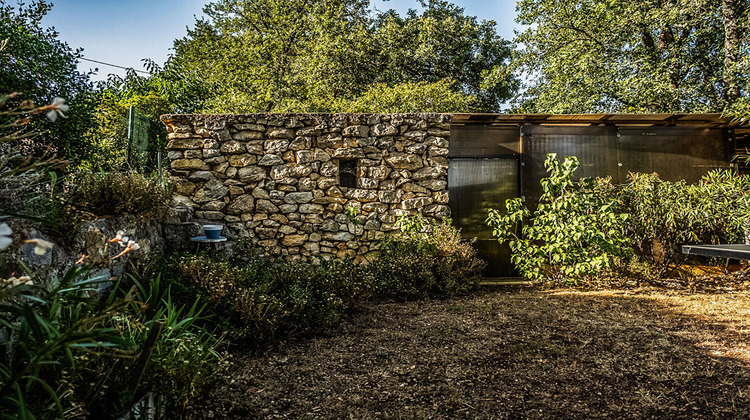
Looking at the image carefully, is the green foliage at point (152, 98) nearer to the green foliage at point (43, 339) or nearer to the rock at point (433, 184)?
the rock at point (433, 184)

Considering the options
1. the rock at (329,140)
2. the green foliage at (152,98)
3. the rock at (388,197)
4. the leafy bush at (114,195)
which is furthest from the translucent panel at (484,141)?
the green foliage at (152,98)

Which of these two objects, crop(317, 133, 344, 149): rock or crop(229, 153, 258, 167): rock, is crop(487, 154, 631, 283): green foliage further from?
crop(229, 153, 258, 167): rock

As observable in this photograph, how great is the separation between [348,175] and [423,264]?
1670 mm

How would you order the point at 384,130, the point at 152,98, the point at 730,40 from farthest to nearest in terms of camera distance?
the point at 152,98 → the point at 730,40 → the point at 384,130

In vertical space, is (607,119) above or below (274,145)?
above

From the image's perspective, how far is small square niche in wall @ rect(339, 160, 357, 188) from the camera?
5.58 metres

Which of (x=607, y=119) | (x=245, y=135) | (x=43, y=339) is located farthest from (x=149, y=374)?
(x=607, y=119)

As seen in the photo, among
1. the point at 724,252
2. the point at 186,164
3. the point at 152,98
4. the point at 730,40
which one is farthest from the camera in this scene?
Result: the point at 152,98

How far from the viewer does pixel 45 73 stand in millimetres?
4422

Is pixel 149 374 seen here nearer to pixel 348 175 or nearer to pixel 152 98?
pixel 348 175

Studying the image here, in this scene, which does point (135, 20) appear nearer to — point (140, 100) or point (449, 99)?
point (140, 100)

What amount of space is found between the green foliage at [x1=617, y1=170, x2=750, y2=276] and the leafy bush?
527cm

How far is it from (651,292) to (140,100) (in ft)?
29.7

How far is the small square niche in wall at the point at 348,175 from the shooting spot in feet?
18.3
